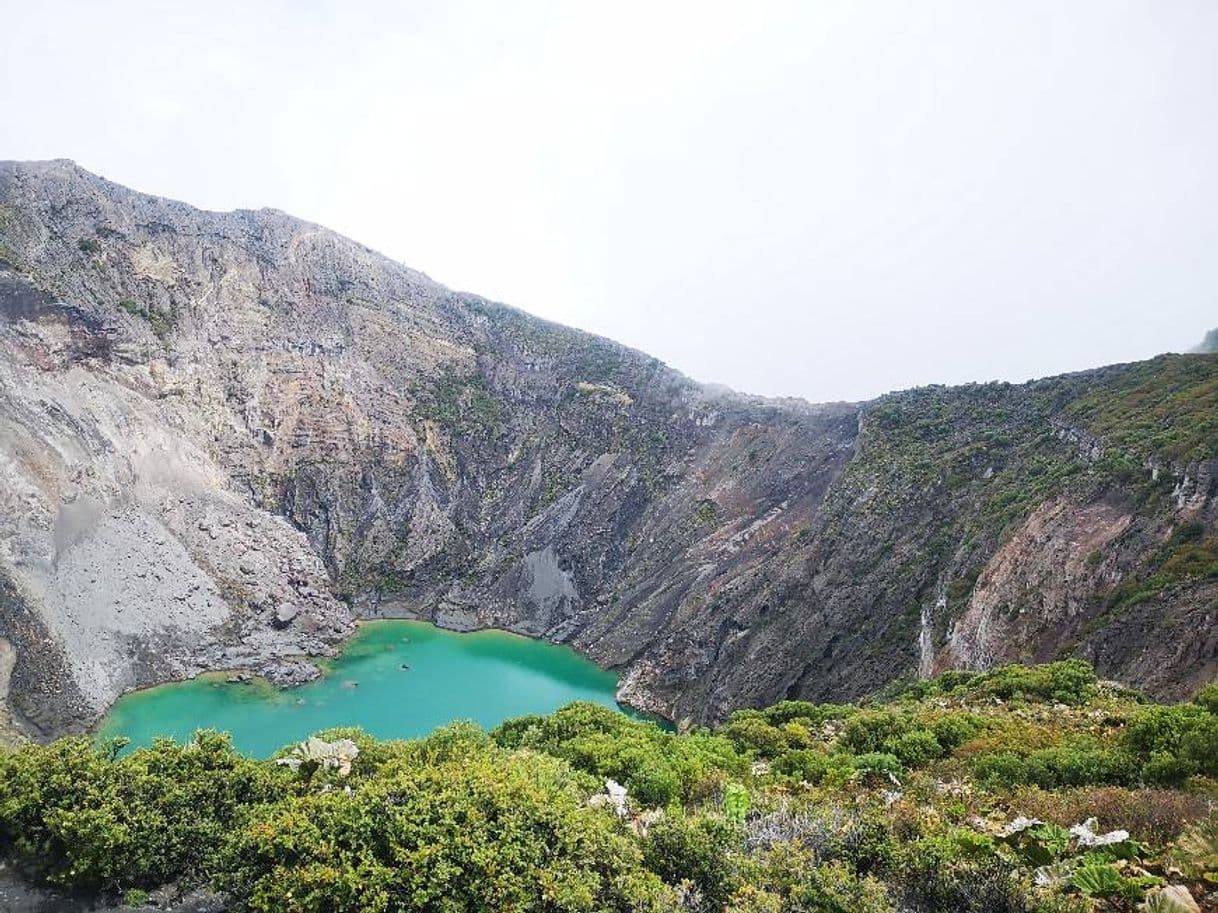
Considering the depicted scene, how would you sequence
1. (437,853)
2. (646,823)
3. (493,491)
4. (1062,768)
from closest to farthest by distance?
(437,853), (646,823), (1062,768), (493,491)

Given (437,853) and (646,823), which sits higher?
(437,853)

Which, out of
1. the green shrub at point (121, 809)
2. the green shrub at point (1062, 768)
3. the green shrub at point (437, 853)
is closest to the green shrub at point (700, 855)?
the green shrub at point (437, 853)

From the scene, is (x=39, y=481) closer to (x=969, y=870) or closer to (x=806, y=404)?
(x=969, y=870)

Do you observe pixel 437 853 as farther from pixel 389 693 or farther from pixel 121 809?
pixel 389 693

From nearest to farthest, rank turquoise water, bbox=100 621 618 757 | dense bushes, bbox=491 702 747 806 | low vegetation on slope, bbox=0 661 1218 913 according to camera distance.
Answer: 1. low vegetation on slope, bbox=0 661 1218 913
2. dense bushes, bbox=491 702 747 806
3. turquoise water, bbox=100 621 618 757

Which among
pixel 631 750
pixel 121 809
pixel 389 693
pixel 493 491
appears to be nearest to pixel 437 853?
pixel 121 809

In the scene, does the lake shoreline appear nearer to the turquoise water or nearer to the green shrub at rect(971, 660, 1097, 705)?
the turquoise water

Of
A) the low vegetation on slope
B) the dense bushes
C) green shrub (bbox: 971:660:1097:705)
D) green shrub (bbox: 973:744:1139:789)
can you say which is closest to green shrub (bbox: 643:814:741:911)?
the low vegetation on slope
